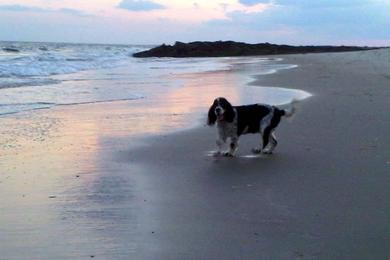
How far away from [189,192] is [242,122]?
2.39m

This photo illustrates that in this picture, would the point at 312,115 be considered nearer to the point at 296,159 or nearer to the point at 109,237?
the point at 296,159

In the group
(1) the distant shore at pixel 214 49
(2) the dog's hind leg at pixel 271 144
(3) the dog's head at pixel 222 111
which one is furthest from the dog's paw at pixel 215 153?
(1) the distant shore at pixel 214 49

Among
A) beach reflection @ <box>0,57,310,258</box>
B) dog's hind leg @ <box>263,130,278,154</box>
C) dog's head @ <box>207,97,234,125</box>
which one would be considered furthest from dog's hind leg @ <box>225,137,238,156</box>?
beach reflection @ <box>0,57,310,258</box>

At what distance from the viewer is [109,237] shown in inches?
159

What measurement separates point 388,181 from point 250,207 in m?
1.55

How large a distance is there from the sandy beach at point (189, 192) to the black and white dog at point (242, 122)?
0.21m

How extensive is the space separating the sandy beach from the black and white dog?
0.69 ft

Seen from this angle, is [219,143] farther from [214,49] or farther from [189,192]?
[214,49]

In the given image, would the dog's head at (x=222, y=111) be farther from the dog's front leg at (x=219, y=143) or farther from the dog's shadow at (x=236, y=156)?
the dog's shadow at (x=236, y=156)

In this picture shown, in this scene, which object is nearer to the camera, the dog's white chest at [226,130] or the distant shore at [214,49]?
the dog's white chest at [226,130]

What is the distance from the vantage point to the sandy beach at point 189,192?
388cm

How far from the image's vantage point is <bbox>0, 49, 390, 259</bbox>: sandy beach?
3.88 metres

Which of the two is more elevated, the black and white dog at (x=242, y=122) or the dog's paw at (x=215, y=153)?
the black and white dog at (x=242, y=122)

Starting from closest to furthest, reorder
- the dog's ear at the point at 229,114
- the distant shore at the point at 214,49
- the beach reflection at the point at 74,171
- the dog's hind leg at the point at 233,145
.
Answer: the beach reflection at the point at 74,171 < the dog's hind leg at the point at 233,145 < the dog's ear at the point at 229,114 < the distant shore at the point at 214,49
